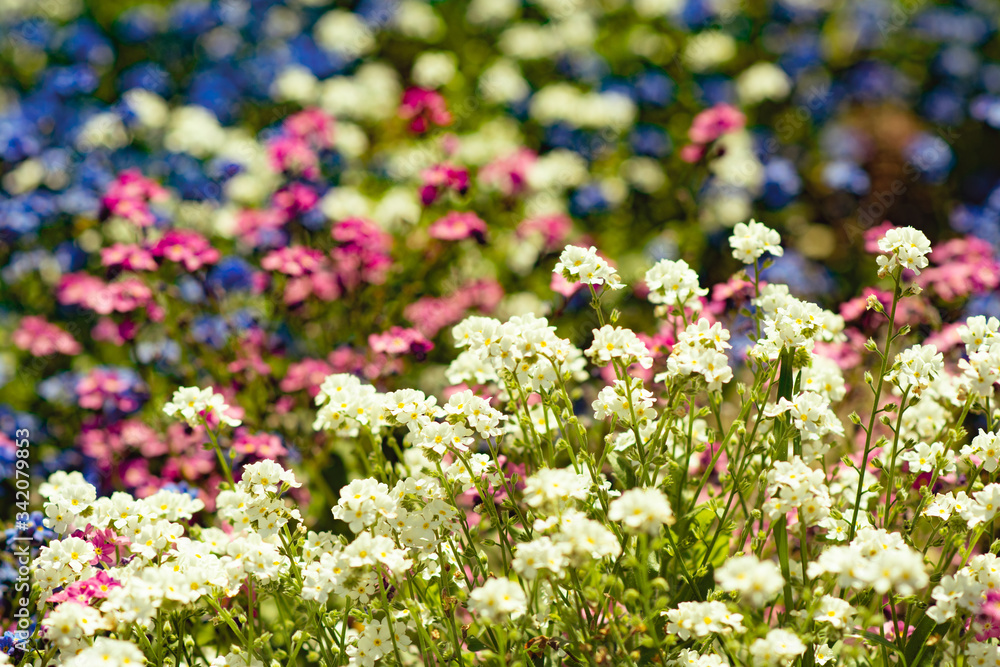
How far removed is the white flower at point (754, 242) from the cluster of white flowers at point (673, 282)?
0.20 metres

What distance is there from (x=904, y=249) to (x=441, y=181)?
211 cm

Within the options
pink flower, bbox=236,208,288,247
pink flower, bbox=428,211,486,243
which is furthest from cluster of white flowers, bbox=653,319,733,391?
pink flower, bbox=236,208,288,247

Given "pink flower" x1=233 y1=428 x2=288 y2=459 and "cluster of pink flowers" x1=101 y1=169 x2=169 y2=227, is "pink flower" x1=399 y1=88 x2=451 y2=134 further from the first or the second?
"pink flower" x1=233 y1=428 x2=288 y2=459

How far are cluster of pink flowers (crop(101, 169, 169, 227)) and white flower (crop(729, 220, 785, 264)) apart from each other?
7.79 feet

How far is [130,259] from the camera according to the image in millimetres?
3344

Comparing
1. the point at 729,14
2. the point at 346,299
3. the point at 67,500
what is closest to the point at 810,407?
the point at 67,500

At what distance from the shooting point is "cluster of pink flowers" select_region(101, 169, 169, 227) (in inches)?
142

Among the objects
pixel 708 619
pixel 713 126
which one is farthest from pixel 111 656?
pixel 713 126

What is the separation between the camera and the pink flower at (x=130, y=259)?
3.29 metres

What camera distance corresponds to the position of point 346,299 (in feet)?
13.1

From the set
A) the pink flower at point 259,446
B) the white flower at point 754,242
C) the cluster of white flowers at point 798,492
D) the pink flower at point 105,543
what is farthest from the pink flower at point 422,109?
the cluster of white flowers at point 798,492

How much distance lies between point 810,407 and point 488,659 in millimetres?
951

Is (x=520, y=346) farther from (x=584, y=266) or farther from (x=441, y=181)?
(x=441, y=181)

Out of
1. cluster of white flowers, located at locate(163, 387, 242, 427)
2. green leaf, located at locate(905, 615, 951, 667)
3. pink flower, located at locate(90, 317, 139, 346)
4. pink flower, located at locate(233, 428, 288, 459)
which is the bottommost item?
green leaf, located at locate(905, 615, 951, 667)
